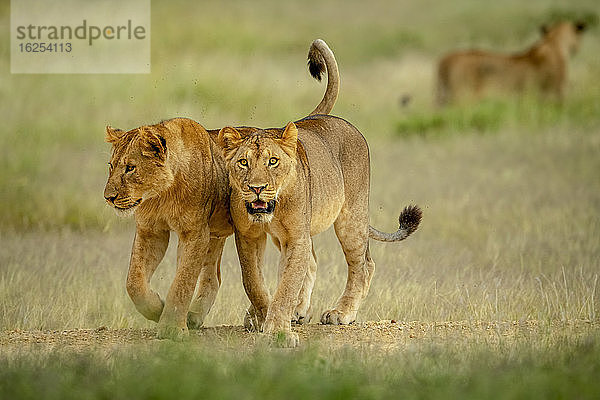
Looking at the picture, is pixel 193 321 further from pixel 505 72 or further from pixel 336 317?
pixel 505 72

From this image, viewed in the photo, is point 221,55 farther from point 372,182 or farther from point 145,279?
point 145,279

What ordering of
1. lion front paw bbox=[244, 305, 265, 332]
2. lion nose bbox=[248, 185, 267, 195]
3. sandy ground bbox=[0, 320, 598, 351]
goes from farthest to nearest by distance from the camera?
1. lion front paw bbox=[244, 305, 265, 332]
2. sandy ground bbox=[0, 320, 598, 351]
3. lion nose bbox=[248, 185, 267, 195]

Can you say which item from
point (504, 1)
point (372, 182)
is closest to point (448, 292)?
point (372, 182)

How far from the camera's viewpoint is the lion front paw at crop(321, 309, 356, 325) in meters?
7.34

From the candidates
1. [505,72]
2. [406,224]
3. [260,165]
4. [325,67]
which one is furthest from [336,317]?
[505,72]

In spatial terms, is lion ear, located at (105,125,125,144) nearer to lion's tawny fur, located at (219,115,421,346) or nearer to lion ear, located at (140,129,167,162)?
lion ear, located at (140,129,167,162)

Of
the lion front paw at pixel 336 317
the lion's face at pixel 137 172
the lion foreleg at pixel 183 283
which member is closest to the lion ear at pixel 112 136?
the lion's face at pixel 137 172

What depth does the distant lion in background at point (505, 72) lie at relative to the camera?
20.2m

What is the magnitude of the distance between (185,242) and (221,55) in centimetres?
1722

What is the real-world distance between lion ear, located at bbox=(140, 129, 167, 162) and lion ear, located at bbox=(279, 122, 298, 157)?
65 centimetres

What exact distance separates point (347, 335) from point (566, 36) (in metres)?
15.1

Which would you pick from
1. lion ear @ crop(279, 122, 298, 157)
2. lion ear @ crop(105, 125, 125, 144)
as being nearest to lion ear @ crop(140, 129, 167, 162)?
lion ear @ crop(105, 125, 125, 144)

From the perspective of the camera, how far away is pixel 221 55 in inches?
923

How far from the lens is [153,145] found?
20.7 feet
